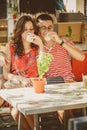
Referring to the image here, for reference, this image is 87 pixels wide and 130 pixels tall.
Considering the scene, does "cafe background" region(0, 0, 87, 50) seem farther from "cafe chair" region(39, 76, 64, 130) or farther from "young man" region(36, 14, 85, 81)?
"cafe chair" region(39, 76, 64, 130)

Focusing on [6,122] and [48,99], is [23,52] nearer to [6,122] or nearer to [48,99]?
[6,122]

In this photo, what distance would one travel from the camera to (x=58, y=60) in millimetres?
3482

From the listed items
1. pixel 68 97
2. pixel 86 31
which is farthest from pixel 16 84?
pixel 86 31

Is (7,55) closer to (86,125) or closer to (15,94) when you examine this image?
(15,94)

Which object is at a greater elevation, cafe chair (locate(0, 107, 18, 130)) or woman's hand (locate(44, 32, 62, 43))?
woman's hand (locate(44, 32, 62, 43))

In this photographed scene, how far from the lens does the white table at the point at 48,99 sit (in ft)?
6.93

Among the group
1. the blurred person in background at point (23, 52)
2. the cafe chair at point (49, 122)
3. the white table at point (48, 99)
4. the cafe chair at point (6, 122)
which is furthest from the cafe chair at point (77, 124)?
the cafe chair at point (6, 122)

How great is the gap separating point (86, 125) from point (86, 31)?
5667mm

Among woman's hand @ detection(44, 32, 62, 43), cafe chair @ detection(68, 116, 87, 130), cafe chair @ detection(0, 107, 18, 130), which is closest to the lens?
cafe chair @ detection(68, 116, 87, 130)

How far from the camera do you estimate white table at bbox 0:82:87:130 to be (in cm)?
211

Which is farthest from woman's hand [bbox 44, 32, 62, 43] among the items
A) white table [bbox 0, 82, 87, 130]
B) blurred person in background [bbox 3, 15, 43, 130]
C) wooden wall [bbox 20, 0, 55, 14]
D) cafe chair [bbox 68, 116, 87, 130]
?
wooden wall [bbox 20, 0, 55, 14]

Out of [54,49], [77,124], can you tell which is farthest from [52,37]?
[77,124]

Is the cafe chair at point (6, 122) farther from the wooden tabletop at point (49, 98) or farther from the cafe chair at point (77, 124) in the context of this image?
the cafe chair at point (77, 124)

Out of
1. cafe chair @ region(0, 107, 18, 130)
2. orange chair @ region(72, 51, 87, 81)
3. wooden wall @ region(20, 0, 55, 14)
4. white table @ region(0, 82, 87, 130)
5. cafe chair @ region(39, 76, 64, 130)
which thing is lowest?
cafe chair @ region(0, 107, 18, 130)
